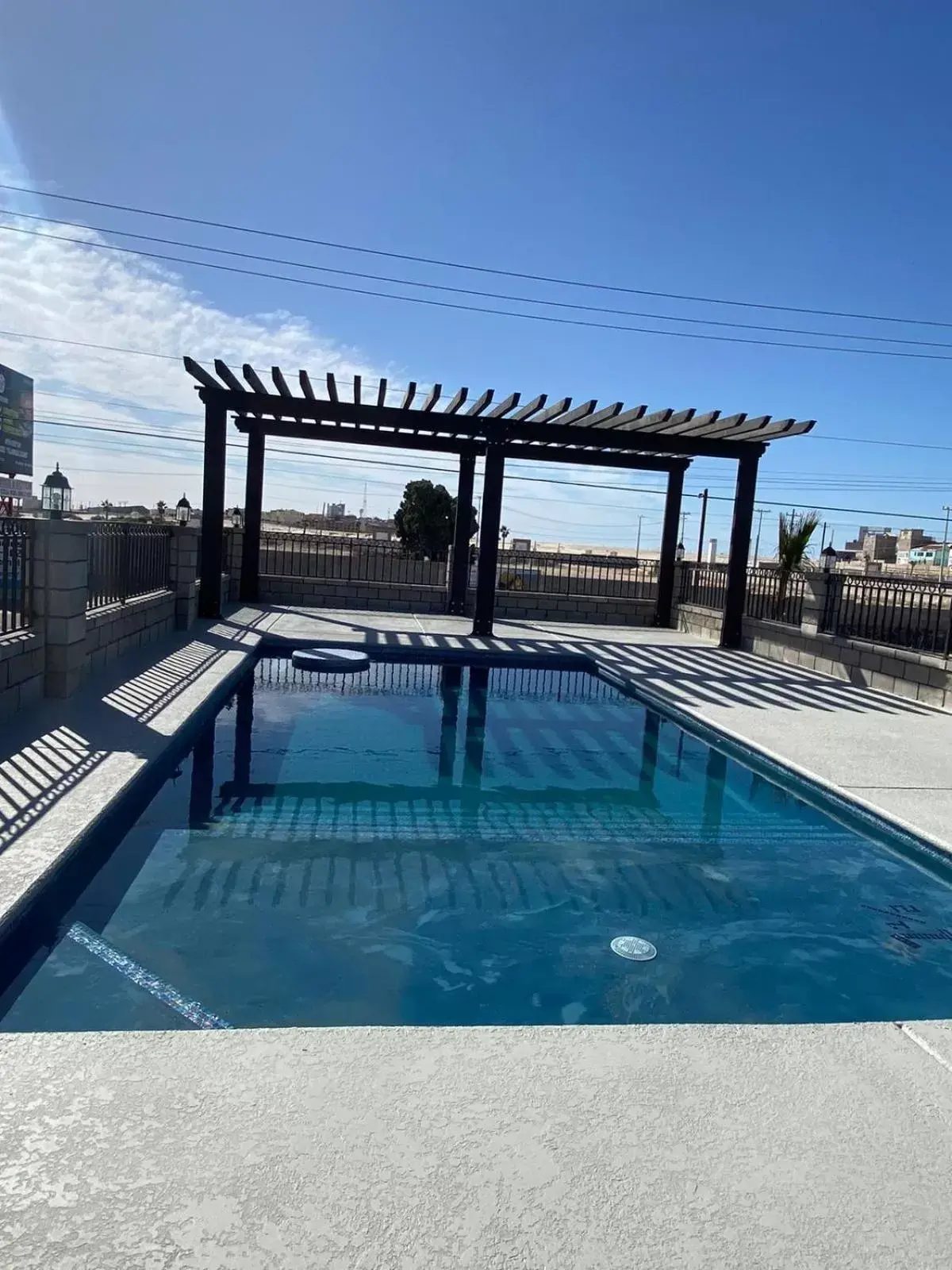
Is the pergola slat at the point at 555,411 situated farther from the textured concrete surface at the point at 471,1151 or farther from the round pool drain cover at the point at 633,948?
the textured concrete surface at the point at 471,1151

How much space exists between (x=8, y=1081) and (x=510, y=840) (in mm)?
3584

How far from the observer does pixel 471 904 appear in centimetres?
464

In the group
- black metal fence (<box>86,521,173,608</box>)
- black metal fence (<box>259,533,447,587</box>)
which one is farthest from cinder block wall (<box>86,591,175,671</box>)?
black metal fence (<box>259,533,447,587</box>)

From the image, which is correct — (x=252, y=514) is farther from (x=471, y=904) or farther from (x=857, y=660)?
(x=471, y=904)

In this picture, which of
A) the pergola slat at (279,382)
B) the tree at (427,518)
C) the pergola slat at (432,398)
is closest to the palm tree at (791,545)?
the pergola slat at (432,398)

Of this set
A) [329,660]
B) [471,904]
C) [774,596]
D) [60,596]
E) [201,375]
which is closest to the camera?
[471,904]

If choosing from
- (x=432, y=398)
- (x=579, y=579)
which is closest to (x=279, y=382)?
(x=432, y=398)

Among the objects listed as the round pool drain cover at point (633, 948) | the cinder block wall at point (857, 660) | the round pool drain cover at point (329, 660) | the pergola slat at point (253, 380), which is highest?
the pergola slat at point (253, 380)

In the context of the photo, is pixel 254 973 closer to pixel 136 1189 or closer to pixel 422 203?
pixel 136 1189

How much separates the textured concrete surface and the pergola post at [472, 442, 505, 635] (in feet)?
37.1

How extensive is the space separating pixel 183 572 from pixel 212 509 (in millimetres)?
1769

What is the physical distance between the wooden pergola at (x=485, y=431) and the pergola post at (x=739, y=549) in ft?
0.05

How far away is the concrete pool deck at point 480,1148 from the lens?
1916mm

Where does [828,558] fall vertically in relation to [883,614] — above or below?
above
